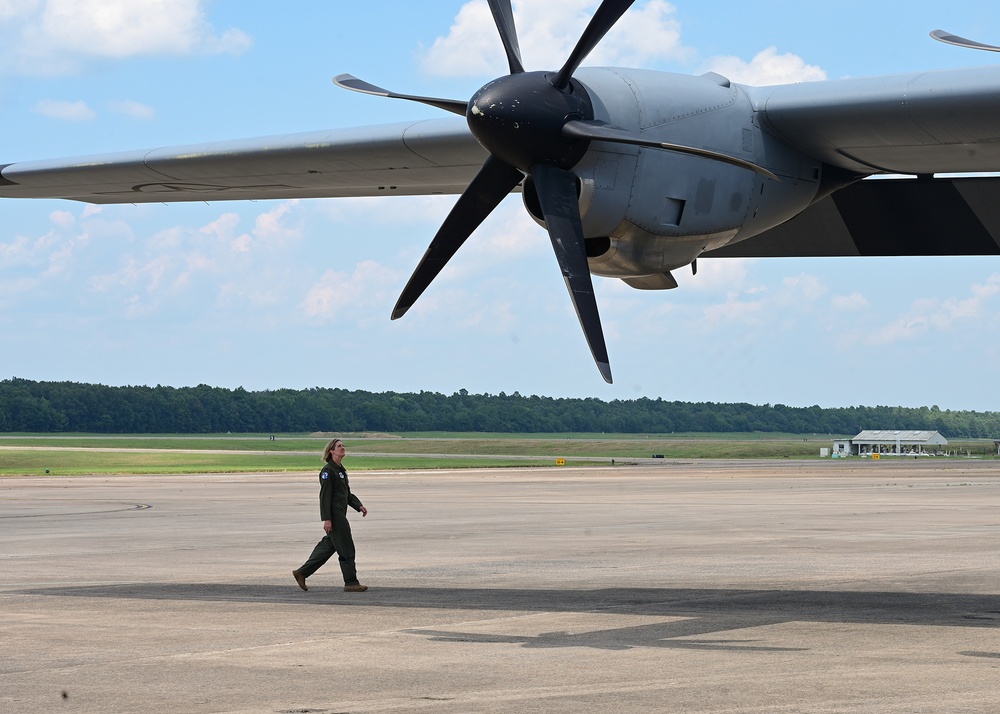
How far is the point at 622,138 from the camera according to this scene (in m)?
9.34

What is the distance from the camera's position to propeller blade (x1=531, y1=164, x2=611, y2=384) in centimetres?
951

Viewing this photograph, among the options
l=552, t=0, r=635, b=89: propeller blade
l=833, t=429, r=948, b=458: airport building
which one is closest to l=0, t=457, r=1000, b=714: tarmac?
l=552, t=0, r=635, b=89: propeller blade

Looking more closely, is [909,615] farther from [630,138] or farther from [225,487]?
[225,487]

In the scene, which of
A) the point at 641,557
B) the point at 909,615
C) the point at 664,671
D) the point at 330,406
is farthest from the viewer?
the point at 330,406

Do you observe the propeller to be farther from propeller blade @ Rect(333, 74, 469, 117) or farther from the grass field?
the grass field

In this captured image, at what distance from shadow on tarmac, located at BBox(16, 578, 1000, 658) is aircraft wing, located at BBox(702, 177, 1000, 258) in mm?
3459

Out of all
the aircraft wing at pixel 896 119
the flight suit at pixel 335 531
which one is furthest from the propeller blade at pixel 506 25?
the flight suit at pixel 335 531

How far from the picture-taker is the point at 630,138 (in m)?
9.34

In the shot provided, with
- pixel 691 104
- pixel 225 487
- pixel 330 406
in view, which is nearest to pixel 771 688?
pixel 691 104

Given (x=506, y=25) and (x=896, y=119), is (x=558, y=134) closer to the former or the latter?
(x=506, y=25)

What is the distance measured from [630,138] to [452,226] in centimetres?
181

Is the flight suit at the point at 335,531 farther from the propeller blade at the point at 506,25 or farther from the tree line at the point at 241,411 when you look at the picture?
the tree line at the point at 241,411

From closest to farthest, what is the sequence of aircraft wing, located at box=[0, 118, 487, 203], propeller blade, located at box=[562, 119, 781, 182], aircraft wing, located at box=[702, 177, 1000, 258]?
propeller blade, located at box=[562, 119, 781, 182] → aircraft wing, located at box=[702, 177, 1000, 258] → aircraft wing, located at box=[0, 118, 487, 203]

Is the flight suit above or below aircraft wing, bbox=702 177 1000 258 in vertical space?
below
